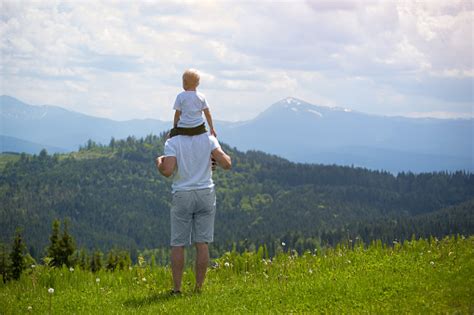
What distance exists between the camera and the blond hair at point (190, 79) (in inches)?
406

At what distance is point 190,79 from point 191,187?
1.78 meters

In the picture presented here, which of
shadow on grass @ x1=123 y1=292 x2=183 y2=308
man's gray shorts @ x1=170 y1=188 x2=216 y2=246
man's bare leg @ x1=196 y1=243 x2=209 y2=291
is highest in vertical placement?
man's gray shorts @ x1=170 y1=188 x2=216 y2=246

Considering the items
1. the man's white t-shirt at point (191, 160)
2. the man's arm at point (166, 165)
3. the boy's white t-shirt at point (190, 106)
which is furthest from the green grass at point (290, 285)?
the boy's white t-shirt at point (190, 106)

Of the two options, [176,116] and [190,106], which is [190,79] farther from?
[176,116]

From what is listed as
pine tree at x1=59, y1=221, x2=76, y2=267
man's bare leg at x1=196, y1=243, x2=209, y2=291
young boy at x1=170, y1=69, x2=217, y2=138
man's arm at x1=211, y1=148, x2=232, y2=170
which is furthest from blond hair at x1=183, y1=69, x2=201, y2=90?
pine tree at x1=59, y1=221, x2=76, y2=267

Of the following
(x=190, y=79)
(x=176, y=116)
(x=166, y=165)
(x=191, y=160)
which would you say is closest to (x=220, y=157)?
(x=191, y=160)

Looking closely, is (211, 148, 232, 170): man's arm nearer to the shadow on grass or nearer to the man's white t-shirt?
the man's white t-shirt

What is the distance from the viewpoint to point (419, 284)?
9.86m

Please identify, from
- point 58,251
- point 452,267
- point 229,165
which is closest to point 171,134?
point 229,165

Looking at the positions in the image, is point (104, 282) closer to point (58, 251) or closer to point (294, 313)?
point (294, 313)

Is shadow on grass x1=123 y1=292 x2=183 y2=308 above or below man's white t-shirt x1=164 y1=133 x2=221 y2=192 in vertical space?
below

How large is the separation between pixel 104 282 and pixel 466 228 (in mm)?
193007

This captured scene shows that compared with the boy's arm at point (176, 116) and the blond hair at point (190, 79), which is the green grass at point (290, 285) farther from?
the blond hair at point (190, 79)

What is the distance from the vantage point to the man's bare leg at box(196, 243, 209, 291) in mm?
10461
